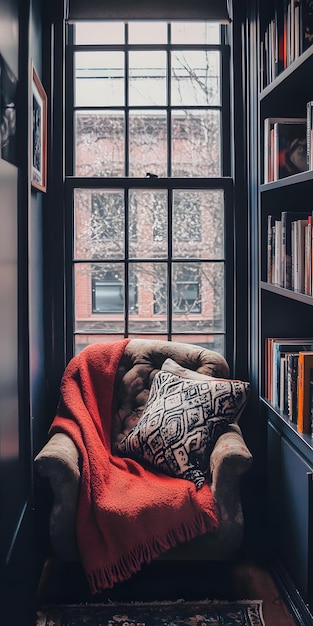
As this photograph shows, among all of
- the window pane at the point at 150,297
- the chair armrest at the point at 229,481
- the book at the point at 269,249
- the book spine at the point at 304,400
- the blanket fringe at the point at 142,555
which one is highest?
the book at the point at 269,249

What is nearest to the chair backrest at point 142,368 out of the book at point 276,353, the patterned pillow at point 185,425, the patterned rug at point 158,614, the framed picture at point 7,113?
the patterned pillow at point 185,425

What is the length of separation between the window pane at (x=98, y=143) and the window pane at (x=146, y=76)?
137mm

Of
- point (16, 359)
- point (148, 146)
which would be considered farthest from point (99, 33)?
point (16, 359)

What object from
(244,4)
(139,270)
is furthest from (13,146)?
(244,4)

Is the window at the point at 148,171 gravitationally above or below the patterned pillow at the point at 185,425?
above

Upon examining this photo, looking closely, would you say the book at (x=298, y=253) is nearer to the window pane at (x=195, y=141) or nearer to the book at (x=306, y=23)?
the book at (x=306, y=23)

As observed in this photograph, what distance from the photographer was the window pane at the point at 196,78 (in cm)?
357

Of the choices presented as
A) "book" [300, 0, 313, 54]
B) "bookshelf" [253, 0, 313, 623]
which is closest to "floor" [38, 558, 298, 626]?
"bookshelf" [253, 0, 313, 623]

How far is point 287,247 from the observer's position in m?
2.83

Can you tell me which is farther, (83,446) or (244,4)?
(244,4)

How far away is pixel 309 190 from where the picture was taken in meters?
3.07

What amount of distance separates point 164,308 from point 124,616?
152 cm

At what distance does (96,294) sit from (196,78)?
121 cm

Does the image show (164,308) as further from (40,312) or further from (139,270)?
(40,312)
